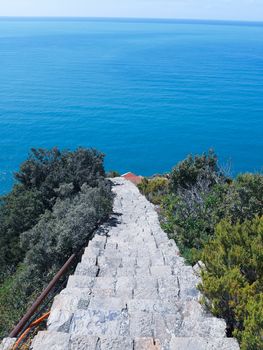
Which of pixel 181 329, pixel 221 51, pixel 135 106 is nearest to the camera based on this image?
pixel 181 329

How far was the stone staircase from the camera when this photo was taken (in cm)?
486

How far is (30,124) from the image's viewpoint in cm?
4541

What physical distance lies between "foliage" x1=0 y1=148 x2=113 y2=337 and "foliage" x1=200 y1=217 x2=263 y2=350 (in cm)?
370

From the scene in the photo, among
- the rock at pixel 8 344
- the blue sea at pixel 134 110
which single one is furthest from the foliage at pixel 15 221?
the blue sea at pixel 134 110

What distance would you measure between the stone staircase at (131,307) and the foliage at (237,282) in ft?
0.92

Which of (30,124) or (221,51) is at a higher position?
(221,51)

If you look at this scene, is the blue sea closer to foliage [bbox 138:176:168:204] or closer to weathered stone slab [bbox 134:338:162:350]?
foliage [bbox 138:176:168:204]

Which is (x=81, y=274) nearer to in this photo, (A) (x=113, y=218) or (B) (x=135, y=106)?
(A) (x=113, y=218)

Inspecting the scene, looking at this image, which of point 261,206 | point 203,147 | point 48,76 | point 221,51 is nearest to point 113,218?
point 261,206

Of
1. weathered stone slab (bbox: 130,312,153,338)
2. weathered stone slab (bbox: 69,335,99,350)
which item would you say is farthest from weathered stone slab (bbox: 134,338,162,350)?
weathered stone slab (bbox: 69,335,99,350)

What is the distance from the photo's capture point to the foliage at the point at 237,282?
488 centimetres

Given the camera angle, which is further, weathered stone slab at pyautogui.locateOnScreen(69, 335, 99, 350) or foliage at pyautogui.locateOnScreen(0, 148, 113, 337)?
foliage at pyautogui.locateOnScreen(0, 148, 113, 337)

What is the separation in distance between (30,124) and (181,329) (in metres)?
42.8

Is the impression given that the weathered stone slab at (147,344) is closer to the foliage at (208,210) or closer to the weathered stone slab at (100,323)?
the weathered stone slab at (100,323)
